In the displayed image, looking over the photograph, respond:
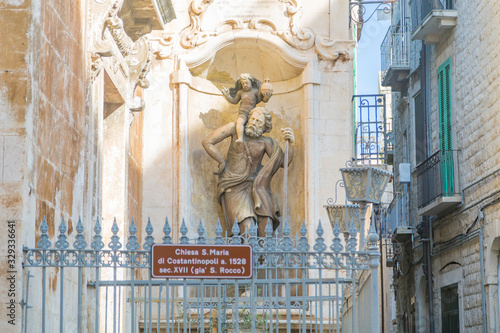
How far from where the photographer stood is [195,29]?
16.2m

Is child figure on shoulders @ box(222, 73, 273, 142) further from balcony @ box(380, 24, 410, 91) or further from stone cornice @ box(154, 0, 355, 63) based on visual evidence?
balcony @ box(380, 24, 410, 91)

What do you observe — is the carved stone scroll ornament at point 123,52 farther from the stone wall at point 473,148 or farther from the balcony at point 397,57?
the balcony at point 397,57

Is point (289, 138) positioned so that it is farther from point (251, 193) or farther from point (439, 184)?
point (439, 184)

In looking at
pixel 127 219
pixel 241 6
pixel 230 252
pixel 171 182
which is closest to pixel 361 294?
pixel 230 252

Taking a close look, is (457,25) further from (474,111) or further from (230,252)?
(230,252)

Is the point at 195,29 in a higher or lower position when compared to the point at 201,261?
higher

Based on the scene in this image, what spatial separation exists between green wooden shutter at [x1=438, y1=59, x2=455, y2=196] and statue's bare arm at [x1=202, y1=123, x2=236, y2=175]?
411 centimetres

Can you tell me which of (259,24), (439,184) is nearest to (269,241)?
(259,24)

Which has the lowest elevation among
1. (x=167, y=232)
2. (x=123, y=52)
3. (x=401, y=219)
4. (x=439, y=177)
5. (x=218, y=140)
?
(x=167, y=232)

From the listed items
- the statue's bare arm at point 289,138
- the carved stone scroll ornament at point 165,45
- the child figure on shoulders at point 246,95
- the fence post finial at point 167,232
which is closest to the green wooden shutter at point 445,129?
the statue's bare arm at point 289,138

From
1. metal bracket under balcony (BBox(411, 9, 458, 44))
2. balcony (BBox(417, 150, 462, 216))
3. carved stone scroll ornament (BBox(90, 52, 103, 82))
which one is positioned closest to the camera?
carved stone scroll ornament (BBox(90, 52, 103, 82))

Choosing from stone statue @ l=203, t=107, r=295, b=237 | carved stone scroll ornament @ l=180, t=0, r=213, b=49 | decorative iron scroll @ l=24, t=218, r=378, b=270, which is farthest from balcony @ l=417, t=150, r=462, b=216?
decorative iron scroll @ l=24, t=218, r=378, b=270

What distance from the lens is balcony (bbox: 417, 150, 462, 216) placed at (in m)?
17.7

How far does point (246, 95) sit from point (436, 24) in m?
4.37
